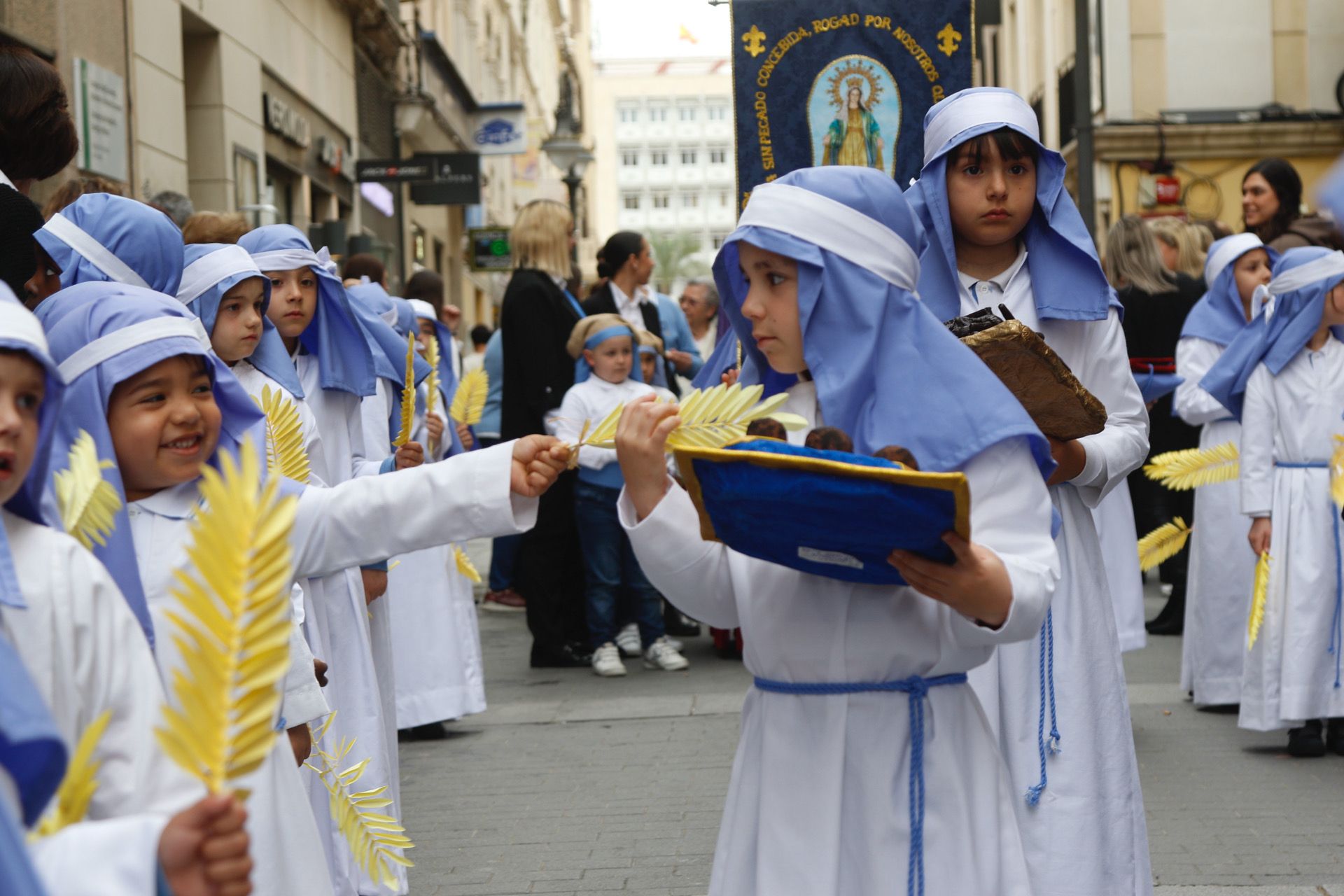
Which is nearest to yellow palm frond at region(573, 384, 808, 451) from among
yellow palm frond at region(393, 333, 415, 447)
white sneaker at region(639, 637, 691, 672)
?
yellow palm frond at region(393, 333, 415, 447)

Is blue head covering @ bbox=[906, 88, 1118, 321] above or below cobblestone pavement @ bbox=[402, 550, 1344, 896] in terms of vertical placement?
above

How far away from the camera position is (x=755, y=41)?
7.12 metres

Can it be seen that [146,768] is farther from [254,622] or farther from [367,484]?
[367,484]

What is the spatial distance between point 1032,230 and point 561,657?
631cm

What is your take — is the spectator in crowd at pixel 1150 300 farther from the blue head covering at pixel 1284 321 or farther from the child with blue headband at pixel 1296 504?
the child with blue headband at pixel 1296 504

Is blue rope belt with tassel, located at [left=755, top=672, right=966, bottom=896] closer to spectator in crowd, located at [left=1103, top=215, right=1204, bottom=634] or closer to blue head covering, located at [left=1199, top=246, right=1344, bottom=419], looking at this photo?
blue head covering, located at [left=1199, top=246, right=1344, bottom=419]

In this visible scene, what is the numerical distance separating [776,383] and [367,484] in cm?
79

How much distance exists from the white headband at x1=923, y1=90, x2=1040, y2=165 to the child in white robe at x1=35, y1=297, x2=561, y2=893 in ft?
5.06

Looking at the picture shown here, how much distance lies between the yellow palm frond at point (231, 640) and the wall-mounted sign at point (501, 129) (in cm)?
2854

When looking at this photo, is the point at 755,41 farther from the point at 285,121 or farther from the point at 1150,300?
the point at 285,121

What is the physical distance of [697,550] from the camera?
2.83 m

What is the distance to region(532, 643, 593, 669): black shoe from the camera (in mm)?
9930

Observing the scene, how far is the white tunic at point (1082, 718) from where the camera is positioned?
3.61m

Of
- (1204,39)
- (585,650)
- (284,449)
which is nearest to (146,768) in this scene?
(284,449)
